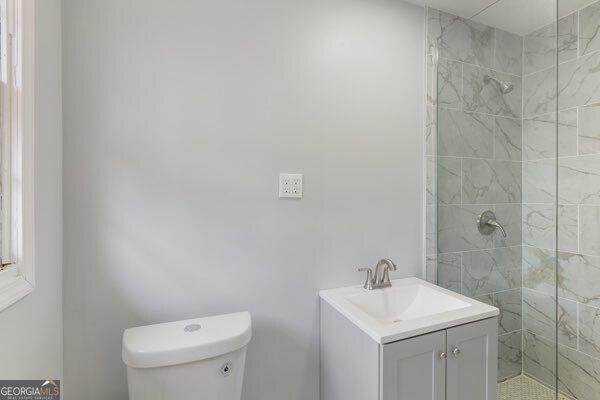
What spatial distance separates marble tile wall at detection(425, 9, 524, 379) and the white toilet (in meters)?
1.18

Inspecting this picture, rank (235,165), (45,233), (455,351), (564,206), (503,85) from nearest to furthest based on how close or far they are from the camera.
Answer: (45,233)
(455,351)
(235,165)
(503,85)
(564,206)

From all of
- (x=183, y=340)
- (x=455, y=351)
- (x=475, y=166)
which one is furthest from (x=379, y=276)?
(x=183, y=340)

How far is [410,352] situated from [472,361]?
33 centimetres

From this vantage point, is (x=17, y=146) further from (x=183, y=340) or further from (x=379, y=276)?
(x=379, y=276)

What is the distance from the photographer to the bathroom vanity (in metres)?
0.97

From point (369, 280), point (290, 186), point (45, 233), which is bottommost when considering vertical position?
point (369, 280)

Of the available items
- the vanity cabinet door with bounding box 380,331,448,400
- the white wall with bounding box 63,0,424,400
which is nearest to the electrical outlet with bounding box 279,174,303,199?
the white wall with bounding box 63,0,424,400

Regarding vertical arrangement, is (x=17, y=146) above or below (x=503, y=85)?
below

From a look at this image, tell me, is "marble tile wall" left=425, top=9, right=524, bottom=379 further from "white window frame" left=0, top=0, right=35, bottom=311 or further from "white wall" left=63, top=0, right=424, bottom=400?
"white window frame" left=0, top=0, right=35, bottom=311

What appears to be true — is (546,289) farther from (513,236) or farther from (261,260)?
(261,260)

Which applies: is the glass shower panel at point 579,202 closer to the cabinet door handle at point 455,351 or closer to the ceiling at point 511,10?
the ceiling at point 511,10

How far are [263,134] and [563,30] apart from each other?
1738mm

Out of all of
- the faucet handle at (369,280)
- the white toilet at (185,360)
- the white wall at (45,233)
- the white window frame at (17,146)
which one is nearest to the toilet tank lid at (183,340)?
the white toilet at (185,360)

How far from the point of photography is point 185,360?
0.93 m
